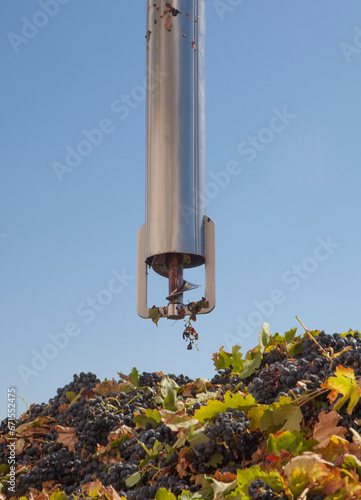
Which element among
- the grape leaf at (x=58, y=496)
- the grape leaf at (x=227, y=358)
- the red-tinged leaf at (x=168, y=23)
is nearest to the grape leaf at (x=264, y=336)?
the grape leaf at (x=227, y=358)

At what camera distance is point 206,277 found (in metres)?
3.63

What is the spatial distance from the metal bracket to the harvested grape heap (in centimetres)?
84

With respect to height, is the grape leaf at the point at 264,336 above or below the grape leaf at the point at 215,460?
above

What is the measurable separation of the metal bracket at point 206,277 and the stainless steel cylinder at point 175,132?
5 centimetres

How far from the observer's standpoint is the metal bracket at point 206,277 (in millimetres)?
3568

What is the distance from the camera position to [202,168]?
3.72 meters

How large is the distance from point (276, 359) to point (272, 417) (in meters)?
0.60

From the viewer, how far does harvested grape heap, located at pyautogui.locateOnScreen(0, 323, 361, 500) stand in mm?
1391

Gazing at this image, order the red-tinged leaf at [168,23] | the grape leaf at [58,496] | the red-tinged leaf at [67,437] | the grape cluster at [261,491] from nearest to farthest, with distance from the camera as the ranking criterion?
the grape cluster at [261,491] < the grape leaf at [58,496] < the red-tinged leaf at [67,437] < the red-tinged leaf at [168,23]

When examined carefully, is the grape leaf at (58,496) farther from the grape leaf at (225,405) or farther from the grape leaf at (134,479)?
the grape leaf at (225,405)

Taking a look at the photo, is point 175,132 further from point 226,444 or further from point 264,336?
point 226,444

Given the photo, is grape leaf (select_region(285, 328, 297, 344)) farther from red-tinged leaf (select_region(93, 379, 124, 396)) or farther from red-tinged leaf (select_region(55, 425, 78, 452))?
red-tinged leaf (select_region(55, 425, 78, 452))

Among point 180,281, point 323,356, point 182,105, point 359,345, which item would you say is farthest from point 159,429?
point 182,105

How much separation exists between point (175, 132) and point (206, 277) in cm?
100
